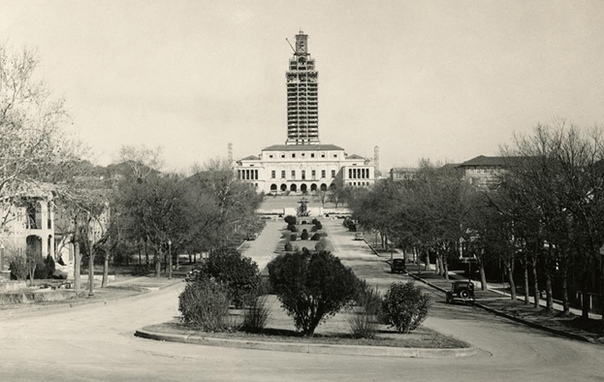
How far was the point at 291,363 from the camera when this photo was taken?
16.0m

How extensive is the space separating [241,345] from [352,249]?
64.2 metres

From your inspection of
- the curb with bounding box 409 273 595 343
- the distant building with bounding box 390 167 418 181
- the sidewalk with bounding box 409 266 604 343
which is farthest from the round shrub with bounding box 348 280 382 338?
the distant building with bounding box 390 167 418 181

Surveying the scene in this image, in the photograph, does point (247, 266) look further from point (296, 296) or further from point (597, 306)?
point (597, 306)

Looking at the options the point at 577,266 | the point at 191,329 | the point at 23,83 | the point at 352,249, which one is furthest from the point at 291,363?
the point at 352,249

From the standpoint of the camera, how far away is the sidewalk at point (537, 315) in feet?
83.0

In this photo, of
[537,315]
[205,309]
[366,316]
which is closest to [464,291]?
[537,315]

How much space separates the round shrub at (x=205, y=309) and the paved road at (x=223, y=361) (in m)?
1.82

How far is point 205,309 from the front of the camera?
807 inches

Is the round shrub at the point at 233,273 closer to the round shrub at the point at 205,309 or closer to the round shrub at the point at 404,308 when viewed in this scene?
the round shrub at the point at 205,309

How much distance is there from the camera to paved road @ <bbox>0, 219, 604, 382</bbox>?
1439cm

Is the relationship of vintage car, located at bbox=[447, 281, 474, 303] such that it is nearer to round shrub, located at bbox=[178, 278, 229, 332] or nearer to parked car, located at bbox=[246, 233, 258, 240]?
round shrub, located at bbox=[178, 278, 229, 332]

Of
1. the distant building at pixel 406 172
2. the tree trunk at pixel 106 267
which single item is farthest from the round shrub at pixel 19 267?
the distant building at pixel 406 172

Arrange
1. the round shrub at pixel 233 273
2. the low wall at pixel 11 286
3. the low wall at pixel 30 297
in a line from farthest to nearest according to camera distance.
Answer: the low wall at pixel 11 286, the low wall at pixel 30 297, the round shrub at pixel 233 273

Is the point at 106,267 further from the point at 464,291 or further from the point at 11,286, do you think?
the point at 464,291
